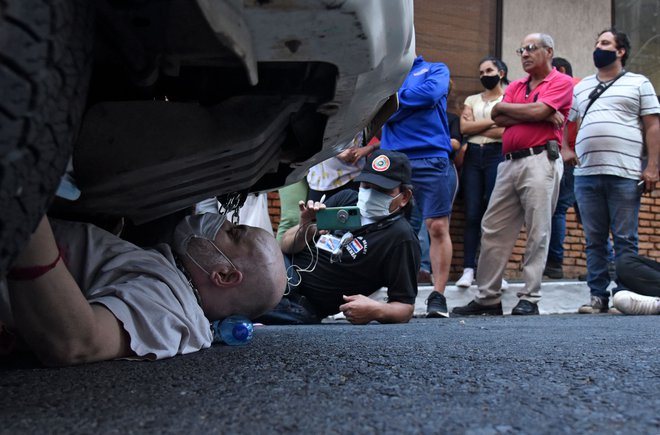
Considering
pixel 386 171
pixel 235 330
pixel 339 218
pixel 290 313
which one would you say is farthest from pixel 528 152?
pixel 235 330

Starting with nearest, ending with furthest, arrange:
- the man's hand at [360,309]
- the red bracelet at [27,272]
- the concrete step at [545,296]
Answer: the red bracelet at [27,272] < the man's hand at [360,309] < the concrete step at [545,296]

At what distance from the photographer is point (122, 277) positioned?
1938 millimetres

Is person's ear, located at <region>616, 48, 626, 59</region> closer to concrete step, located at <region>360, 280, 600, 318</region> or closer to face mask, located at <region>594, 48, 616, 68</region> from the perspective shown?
face mask, located at <region>594, 48, 616, 68</region>

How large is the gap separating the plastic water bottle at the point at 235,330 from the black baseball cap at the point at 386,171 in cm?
193

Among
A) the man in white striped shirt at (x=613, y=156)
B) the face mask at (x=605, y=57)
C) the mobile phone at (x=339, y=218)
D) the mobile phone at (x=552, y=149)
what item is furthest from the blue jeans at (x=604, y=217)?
the mobile phone at (x=339, y=218)

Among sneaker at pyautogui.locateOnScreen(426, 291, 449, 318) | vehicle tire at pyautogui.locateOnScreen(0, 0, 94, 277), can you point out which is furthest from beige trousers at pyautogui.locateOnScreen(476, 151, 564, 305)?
vehicle tire at pyautogui.locateOnScreen(0, 0, 94, 277)

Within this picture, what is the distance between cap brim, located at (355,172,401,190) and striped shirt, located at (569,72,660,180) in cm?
178

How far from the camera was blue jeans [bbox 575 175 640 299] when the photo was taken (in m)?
5.09

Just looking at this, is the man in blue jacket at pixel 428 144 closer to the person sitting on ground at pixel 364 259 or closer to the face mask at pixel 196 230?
the person sitting on ground at pixel 364 259

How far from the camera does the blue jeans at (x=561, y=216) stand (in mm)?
6270

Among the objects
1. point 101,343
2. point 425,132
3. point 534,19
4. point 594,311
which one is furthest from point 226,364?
point 534,19

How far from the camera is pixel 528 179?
5.00 meters

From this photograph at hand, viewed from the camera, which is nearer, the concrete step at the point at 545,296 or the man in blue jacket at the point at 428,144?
the man in blue jacket at the point at 428,144

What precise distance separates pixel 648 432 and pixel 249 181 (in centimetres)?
125
